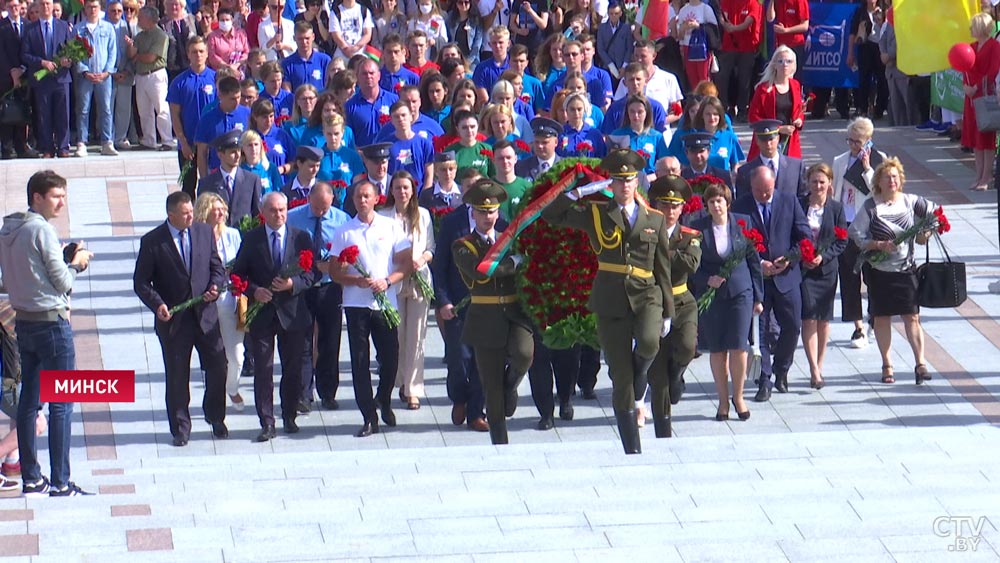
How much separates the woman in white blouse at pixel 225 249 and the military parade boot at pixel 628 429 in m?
2.95

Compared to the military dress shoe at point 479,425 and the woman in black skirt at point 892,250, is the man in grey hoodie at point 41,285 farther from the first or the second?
the woman in black skirt at point 892,250

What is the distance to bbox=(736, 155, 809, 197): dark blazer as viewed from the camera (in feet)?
45.2

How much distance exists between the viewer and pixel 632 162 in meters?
10.4

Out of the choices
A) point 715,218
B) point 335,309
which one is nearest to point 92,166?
point 335,309

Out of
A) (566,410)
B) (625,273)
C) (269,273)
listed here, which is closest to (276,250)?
(269,273)

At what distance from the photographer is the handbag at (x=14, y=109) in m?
20.5

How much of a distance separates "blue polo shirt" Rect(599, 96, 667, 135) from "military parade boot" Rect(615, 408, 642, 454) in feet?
15.8

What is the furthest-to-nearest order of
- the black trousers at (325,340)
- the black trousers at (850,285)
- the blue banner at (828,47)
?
1. the blue banner at (828,47)
2. the black trousers at (850,285)
3. the black trousers at (325,340)

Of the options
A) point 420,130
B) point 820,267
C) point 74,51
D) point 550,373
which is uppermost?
point 74,51

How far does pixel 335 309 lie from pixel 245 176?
1.70m

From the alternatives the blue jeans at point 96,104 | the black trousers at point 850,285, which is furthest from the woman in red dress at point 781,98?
the blue jeans at point 96,104

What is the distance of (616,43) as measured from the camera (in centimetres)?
2084

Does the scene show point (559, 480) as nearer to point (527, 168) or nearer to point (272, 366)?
point (272, 366)

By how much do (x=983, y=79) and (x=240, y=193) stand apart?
28.5ft
